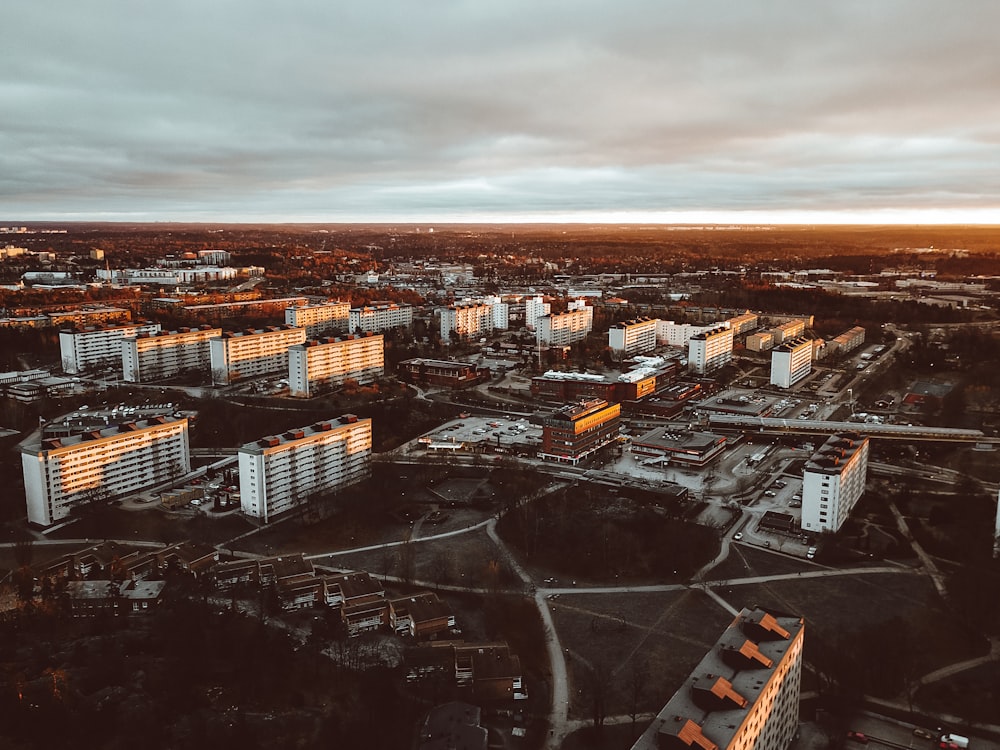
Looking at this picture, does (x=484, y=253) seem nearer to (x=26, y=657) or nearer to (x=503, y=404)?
(x=503, y=404)

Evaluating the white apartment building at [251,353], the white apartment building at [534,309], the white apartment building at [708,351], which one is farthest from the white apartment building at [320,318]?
the white apartment building at [708,351]

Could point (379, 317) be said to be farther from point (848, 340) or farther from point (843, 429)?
point (843, 429)

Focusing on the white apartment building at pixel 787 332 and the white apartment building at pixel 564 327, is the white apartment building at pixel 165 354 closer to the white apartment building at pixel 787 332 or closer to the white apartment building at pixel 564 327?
the white apartment building at pixel 564 327

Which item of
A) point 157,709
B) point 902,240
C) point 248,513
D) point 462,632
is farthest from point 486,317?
point 902,240

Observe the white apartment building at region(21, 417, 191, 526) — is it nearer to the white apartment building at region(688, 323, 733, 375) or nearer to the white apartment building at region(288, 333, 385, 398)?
the white apartment building at region(288, 333, 385, 398)

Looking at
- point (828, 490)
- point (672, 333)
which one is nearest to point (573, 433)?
point (828, 490)

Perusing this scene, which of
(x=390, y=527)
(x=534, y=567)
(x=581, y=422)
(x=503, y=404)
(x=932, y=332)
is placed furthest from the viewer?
(x=932, y=332)
